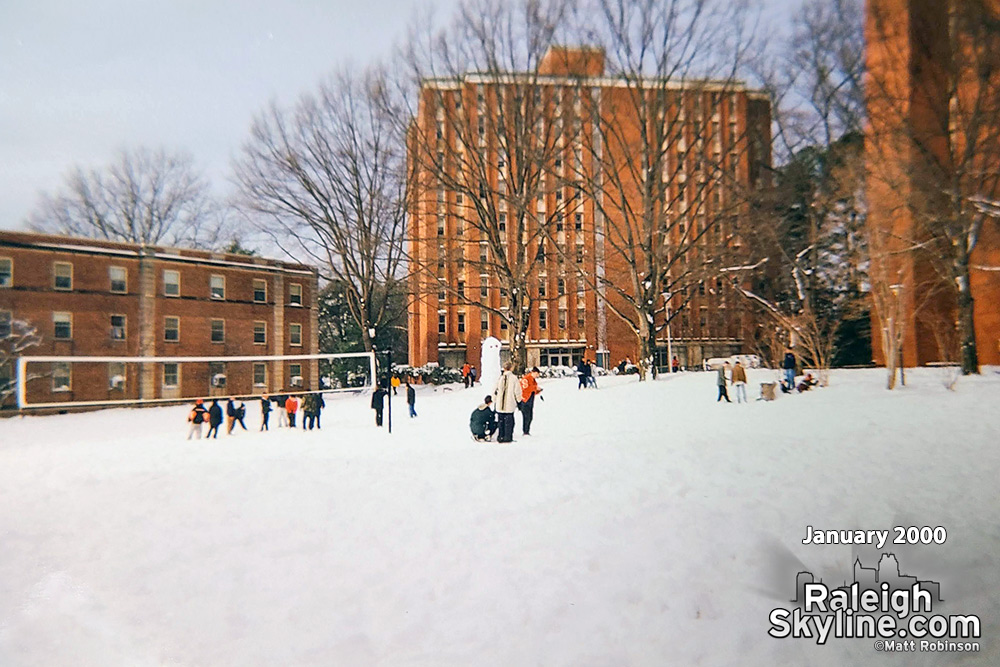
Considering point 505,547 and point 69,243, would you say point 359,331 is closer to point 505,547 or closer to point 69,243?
point 69,243

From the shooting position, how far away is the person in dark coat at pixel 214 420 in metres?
5.45

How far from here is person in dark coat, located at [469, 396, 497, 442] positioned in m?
6.53

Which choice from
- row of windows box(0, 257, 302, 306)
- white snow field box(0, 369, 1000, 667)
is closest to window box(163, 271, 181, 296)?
row of windows box(0, 257, 302, 306)

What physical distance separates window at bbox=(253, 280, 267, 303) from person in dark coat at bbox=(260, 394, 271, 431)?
970 mm

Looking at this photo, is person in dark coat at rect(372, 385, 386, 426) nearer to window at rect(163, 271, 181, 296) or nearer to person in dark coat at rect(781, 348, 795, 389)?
window at rect(163, 271, 181, 296)

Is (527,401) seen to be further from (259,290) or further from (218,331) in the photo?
(218,331)

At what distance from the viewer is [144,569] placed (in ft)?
12.0

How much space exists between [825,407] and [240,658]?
5.74m

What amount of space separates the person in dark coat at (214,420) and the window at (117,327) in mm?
1015

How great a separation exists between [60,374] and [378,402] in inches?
137

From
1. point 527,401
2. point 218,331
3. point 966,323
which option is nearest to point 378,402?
point 527,401

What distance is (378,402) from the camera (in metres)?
7.37

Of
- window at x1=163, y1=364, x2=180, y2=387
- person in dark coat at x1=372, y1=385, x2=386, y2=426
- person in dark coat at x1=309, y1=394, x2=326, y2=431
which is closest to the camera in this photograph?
window at x1=163, y1=364, x2=180, y2=387

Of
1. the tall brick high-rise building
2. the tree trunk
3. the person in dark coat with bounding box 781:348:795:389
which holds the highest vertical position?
the tall brick high-rise building
